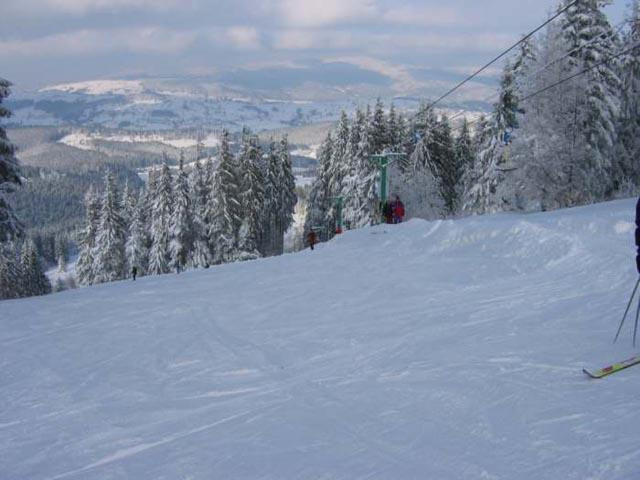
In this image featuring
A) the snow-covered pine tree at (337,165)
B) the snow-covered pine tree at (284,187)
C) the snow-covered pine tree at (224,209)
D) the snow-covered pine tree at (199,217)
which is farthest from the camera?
the snow-covered pine tree at (284,187)

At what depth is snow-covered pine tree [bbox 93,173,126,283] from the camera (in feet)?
163

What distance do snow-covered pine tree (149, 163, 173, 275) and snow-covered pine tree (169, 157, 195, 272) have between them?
105 cm

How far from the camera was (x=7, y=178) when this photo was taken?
21109 mm

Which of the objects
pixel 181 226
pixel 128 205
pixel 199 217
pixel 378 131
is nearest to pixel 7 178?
pixel 181 226

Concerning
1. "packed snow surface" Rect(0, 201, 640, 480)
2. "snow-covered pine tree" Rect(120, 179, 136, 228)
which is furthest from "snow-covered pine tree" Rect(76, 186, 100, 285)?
"packed snow surface" Rect(0, 201, 640, 480)

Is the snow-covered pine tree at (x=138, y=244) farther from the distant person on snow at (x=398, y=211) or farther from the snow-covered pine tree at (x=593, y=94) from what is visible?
the snow-covered pine tree at (x=593, y=94)

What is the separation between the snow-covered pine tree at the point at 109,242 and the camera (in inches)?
1960

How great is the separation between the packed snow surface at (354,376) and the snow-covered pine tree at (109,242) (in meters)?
37.4

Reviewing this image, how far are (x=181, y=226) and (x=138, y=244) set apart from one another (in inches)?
357

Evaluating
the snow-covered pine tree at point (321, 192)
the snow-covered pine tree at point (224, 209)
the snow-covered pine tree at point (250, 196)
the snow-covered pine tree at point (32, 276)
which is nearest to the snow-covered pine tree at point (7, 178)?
Answer: the snow-covered pine tree at point (224, 209)

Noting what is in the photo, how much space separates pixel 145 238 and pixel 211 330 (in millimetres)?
44245

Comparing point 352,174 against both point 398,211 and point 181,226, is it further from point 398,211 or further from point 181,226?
point 398,211

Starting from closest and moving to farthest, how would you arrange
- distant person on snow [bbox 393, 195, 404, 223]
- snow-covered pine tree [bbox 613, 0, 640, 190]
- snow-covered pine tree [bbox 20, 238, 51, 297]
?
distant person on snow [bbox 393, 195, 404, 223] < snow-covered pine tree [bbox 613, 0, 640, 190] < snow-covered pine tree [bbox 20, 238, 51, 297]

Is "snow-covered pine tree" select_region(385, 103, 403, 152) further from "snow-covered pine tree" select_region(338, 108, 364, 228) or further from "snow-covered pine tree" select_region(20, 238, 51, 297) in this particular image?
"snow-covered pine tree" select_region(20, 238, 51, 297)
